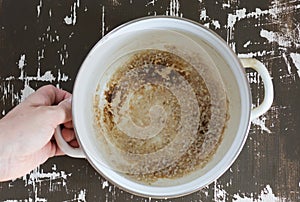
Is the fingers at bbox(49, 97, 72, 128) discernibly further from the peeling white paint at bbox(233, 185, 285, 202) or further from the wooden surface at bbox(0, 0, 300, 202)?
the peeling white paint at bbox(233, 185, 285, 202)

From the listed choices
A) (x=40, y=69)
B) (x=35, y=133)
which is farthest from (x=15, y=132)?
(x=40, y=69)

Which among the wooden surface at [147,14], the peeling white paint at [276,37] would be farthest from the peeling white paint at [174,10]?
the peeling white paint at [276,37]

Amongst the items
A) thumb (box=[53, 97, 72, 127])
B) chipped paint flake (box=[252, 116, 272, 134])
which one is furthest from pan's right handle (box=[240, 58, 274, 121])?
thumb (box=[53, 97, 72, 127])

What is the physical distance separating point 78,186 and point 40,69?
149 millimetres

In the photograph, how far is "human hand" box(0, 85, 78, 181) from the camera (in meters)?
0.69

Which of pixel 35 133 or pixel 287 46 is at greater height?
pixel 287 46

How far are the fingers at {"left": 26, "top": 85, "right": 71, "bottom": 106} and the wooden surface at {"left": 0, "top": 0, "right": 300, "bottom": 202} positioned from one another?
44 mm

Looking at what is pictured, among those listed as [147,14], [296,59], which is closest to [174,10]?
[147,14]

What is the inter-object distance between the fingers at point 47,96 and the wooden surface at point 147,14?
0.14 feet

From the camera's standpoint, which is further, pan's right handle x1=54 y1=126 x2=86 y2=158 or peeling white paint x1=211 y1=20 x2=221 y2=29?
peeling white paint x1=211 y1=20 x2=221 y2=29

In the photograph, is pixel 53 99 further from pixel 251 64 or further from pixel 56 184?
pixel 251 64

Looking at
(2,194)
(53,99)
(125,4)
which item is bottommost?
(2,194)

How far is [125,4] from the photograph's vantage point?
2.64ft

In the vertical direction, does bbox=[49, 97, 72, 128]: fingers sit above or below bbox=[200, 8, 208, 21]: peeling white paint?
below
